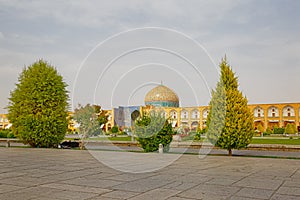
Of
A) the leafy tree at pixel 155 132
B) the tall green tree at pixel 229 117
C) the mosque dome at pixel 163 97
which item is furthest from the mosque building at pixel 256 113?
the tall green tree at pixel 229 117

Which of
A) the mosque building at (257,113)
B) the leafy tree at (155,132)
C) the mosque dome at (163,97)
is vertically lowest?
the leafy tree at (155,132)

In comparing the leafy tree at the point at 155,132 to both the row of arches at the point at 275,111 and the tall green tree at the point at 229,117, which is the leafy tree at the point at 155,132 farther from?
the row of arches at the point at 275,111

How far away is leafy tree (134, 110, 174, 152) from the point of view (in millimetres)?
16844

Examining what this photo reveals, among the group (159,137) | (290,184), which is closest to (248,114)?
(159,137)

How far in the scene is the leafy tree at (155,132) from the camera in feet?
55.3

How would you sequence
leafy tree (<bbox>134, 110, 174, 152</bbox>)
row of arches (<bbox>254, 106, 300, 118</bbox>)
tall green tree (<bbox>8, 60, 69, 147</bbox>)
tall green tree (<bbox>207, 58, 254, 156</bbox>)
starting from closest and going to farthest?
tall green tree (<bbox>207, 58, 254, 156</bbox>) < leafy tree (<bbox>134, 110, 174, 152</bbox>) < tall green tree (<bbox>8, 60, 69, 147</bbox>) < row of arches (<bbox>254, 106, 300, 118</bbox>)

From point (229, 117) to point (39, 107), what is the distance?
10.6m

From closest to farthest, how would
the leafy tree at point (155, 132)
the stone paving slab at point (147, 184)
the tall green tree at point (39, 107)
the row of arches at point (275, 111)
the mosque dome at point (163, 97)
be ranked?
the stone paving slab at point (147, 184) < the leafy tree at point (155, 132) < the tall green tree at point (39, 107) < the row of arches at point (275, 111) < the mosque dome at point (163, 97)

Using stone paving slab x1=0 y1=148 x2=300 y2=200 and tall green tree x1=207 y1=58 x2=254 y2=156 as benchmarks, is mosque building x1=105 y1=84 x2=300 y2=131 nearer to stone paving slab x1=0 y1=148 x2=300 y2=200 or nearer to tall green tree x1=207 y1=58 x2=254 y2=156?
tall green tree x1=207 y1=58 x2=254 y2=156

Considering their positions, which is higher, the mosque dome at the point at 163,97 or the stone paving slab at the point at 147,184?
the mosque dome at the point at 163,97

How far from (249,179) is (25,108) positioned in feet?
48.2

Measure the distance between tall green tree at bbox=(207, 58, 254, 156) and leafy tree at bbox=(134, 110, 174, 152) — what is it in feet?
9.20

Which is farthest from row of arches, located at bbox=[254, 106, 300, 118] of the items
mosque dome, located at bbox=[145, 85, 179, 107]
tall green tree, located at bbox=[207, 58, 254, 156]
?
tall green tree, located at bbox=[207, 58, 254, 156]

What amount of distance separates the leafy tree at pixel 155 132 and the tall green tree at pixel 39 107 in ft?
16.0
